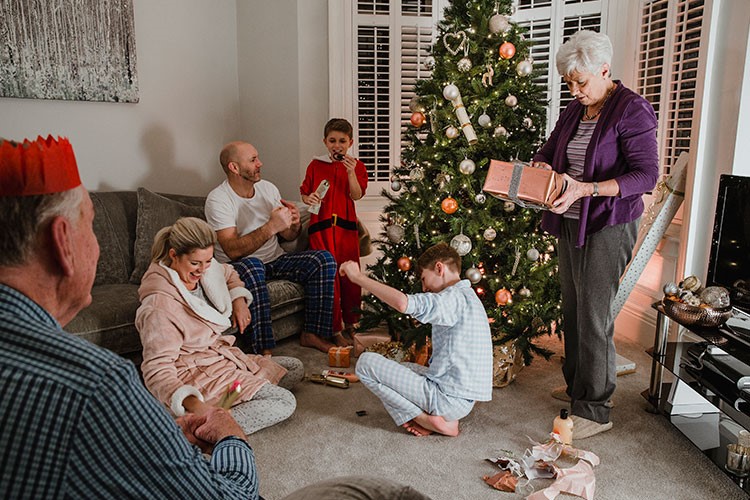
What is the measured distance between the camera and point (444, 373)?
2.64m

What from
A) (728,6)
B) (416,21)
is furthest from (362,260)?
(728,6)

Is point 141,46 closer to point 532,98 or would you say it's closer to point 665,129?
point 532,98

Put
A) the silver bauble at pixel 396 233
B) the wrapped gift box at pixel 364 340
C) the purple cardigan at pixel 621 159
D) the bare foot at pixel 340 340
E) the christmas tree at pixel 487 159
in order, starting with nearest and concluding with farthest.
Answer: the purple cardigan at pixel 621 159
the christmas tree at pixel 487 159
the silver bauble at pixel 396 233
the wrapped gift box at pixel 364 340
the bare foot at pixel 340 340

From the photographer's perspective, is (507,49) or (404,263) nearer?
(507,49)

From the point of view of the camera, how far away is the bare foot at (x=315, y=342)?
3656 millimetres

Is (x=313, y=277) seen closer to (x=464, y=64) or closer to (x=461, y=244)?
(x=461, y=244)

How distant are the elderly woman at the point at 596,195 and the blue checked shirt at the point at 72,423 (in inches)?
75.3

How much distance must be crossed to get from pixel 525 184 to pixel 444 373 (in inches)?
34.1

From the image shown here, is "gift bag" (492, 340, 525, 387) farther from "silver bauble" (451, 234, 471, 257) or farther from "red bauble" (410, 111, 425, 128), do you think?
"red bauble" (410, 111, 425, 128)

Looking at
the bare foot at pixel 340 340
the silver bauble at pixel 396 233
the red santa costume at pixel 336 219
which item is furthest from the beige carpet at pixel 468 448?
the red santa costume at pixel 336 219

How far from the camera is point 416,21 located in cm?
444

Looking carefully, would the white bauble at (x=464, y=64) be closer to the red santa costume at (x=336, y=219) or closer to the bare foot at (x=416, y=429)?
the red santa costume at (x=336, y=219)

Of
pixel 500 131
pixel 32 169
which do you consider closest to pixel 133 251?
pixel 500 131

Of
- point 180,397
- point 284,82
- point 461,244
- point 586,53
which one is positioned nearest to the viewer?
point 180,397
